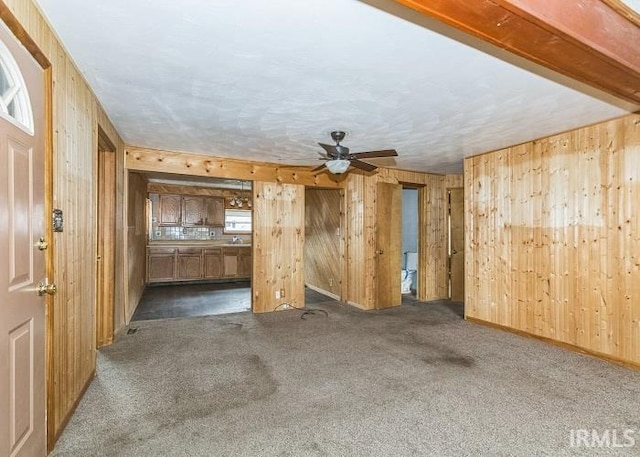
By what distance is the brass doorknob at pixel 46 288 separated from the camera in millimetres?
1667

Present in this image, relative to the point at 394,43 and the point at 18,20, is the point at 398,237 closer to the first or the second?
the point at 394,43

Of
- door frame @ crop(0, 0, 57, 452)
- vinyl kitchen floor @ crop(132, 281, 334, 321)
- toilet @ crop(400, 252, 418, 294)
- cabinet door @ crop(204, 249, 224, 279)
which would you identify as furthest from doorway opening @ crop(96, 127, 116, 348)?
toilet @ crop(400, 252, 418, 294)

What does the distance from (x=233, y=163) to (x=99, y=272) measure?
2234 mm

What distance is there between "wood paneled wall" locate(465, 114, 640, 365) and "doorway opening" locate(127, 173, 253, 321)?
13.9 feet

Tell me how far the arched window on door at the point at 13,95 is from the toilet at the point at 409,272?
6.14 m

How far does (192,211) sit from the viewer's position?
24.9ft

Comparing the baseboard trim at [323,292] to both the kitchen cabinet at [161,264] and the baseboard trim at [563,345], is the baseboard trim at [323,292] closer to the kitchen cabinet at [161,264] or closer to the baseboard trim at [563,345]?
the baseboard trim at [563,345]

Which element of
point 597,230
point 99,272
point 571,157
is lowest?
point 99,272

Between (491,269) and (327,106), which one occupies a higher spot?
(327,106)

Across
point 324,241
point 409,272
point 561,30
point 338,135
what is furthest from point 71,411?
point 409,272

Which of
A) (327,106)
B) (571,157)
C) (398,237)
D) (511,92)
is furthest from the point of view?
(398,237)

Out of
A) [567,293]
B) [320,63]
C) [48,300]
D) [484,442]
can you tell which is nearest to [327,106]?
[320,63]

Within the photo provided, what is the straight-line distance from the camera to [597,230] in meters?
3.21

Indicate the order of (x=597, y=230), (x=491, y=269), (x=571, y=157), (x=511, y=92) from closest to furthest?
(x=511, y=92)
(x=597, y=230)
(x=571, y=157)
(x=491, y=269)
